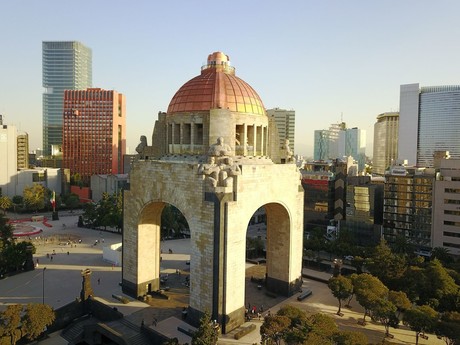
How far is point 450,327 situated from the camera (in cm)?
2592

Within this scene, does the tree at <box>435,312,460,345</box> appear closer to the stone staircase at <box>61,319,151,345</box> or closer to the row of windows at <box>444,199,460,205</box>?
the stone staircase at <box>61,319,151,345</box>

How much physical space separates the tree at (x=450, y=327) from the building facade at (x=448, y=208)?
121 feet

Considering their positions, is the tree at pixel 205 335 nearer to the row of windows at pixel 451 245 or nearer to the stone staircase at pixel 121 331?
the stone staircase at pixel 121 331

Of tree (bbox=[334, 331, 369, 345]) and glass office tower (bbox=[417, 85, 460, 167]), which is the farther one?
glass office tower (bbox=[417, 85, 460, 167])

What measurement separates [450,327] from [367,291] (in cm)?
665

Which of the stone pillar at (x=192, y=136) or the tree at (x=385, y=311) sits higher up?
the stone pillar at (x=192, y=136)

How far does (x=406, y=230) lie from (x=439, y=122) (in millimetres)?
120575

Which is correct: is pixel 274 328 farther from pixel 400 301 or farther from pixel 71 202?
pixel 71 202

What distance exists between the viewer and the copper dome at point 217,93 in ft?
108

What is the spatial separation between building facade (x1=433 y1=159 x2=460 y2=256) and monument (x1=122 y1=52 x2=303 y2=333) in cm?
3576

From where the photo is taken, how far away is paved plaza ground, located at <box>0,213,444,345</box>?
31.1m

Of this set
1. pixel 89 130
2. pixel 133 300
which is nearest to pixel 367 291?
pixel 133 300

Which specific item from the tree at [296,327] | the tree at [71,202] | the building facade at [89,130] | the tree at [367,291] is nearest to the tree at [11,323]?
the tree at [296,327]

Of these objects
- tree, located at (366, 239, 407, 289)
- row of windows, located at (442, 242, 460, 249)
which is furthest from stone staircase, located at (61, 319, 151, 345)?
row of windows, located at (442, 242, 460, 249)
